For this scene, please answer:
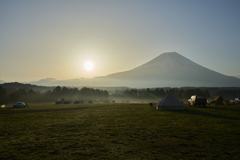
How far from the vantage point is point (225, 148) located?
7543 millimetres

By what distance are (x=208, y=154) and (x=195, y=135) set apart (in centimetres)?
325

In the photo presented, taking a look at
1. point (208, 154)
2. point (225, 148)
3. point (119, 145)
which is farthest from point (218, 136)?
point (119, 145)

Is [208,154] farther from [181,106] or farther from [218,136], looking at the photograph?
[181,106]

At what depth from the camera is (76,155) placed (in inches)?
271

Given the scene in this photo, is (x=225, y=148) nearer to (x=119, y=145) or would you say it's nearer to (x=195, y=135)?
(x=195, y=135)

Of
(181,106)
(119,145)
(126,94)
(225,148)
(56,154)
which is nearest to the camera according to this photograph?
(56,154)

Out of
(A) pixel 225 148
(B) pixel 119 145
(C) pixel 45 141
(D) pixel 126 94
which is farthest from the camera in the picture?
(D) pixel 126 94

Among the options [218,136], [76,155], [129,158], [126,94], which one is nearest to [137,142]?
[129,158]

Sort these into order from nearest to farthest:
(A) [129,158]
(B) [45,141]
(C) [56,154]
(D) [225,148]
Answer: (A) [129,158] < (C) [56,154] < (D) [225,148] < (B) [45,141]

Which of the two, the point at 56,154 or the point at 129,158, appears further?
the point at 56,154

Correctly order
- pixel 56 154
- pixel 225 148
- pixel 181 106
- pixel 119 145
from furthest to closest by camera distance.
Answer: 1. pixel 181 106
2. pixel 119 145
3. pixel 225 148
4. pixel 56 154

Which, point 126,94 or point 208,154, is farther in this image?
point 126,94

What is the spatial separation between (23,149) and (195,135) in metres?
8.93

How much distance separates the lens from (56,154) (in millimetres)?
7039
